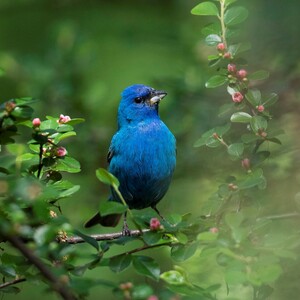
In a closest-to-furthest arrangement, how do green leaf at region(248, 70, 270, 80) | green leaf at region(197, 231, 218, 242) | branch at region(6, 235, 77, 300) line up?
branch at region(6, 235, 77, 300), green leaf at region(197, 231, 218, 242), green leaf at region(248, 70, 270, 80)

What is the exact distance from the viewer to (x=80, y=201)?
554cm

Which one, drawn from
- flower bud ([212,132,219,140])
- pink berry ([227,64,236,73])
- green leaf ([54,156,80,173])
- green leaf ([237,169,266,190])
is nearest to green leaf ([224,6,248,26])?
pink berry ([227,64,236,73])

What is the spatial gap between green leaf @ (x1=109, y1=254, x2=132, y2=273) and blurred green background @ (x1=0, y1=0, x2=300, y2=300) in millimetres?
1842

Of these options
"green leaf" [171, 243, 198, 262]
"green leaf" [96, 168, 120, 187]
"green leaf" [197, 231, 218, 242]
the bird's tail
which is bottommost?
the bird's tail

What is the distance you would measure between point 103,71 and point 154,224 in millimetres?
3879

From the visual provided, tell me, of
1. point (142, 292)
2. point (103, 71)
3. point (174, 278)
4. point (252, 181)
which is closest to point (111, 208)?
point (174, 278)

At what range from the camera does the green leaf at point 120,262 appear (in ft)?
7.48

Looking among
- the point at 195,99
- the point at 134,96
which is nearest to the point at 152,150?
the point at 134,96

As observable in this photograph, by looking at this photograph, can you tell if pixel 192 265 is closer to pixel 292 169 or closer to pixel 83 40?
pixel 292 169

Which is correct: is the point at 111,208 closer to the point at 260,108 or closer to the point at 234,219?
the point at 234,219

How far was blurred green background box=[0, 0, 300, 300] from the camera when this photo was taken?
17.1 feet

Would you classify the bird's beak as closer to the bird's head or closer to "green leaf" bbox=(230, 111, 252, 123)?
the bird's head

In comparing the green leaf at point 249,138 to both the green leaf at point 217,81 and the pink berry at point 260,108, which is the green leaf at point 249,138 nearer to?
the pink berry at point 260,108

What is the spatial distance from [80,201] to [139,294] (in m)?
3.56
